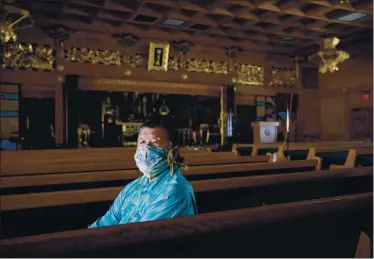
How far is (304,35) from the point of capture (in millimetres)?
8617

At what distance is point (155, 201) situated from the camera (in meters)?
1.40

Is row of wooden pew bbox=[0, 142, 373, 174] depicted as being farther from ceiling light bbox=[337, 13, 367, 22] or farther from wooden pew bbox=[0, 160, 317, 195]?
ceiling light bbox=[337, 13, 367, 22]

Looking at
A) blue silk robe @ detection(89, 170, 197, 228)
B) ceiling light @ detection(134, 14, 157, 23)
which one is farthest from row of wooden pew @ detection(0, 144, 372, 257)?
ceiling light @ detection(134, 14, 157, 23)

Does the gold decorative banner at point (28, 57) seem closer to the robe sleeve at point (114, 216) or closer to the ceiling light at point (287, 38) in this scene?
the ceiling light at point (287, 38)

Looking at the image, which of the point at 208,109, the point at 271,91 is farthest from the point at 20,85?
the point at 271,91

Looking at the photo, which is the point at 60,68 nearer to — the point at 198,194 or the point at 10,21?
the point at 10,21

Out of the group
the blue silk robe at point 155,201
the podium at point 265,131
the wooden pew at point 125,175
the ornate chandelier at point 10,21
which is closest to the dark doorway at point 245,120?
the podium at point 265,131

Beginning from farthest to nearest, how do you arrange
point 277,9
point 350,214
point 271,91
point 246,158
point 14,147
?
point 271,91 < point 14,147 < point 277,9 < point 246,158 < point 350,214

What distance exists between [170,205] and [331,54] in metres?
7.73

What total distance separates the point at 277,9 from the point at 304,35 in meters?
2.28

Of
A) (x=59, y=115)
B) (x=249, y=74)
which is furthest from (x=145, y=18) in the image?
(x=249, y=74)

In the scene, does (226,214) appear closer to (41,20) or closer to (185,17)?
(185,17)

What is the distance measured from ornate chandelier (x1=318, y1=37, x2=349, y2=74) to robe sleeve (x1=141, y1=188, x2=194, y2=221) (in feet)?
24.6

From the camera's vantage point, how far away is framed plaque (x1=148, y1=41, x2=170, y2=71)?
8.38m
